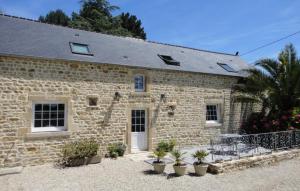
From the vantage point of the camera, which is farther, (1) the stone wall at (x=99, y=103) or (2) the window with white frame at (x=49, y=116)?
(2) the window with white frame at (x=49, y=116)

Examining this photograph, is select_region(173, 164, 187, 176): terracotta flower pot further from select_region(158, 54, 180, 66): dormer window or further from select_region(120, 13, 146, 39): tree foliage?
select_region(120, 13, 146, 39): tree foliage

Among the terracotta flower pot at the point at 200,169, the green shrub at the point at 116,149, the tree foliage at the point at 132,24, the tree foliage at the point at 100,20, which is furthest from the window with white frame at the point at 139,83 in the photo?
the tree foliage at the point at 132,24

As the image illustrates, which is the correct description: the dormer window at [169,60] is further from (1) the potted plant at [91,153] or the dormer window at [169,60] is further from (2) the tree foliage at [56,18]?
(2) the tree foliage at [56,18]

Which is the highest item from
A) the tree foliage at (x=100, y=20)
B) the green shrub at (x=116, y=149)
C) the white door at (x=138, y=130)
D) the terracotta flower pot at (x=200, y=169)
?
the tree foliage at (x=100, y=20)

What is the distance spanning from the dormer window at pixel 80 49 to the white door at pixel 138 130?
321cm

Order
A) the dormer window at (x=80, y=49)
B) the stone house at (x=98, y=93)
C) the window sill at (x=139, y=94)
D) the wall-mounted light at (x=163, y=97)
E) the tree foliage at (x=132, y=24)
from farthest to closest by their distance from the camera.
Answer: the tree foliage at (x=132, y=24) → the wall-mounted light at (x=163, y=97) → the window sill at (x=139, y=94) → the dormer window at (x=80, y=49) → the stone house at (x=98, y=93)

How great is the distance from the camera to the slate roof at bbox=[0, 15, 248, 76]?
367 inches

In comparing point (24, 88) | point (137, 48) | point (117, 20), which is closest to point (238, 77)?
point (137, 48)

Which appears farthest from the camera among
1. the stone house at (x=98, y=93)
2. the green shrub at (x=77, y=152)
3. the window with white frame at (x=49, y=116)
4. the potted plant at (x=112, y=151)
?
the potted plant at (x=112, y=151)

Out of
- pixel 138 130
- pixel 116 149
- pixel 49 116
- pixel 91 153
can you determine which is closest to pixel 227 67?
pixel 138 130

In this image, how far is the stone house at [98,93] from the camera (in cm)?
866

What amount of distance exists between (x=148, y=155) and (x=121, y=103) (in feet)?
8.02

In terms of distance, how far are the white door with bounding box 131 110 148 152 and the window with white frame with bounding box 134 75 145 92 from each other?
3.25 ft

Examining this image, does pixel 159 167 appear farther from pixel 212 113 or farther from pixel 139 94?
pixel 212 113
